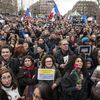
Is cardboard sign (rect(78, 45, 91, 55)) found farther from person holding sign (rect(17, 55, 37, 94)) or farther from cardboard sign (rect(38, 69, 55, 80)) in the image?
cardboard sign (rect(38, 69, 55, 80))

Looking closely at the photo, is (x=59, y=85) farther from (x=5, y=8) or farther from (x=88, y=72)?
(x=5, y=8)

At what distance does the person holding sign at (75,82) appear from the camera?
6336 millimetres

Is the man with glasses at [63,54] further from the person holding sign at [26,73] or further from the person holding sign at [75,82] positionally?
the person holding sign at [75,82]

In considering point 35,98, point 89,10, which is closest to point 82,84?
point 35,98

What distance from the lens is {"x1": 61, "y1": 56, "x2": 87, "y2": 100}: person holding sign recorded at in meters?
6.34

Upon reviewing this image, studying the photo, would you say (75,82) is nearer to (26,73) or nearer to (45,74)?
(45,74)

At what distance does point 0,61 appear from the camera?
23.4 ft

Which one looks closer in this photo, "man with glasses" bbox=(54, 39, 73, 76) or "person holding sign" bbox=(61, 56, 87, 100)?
"person holding sign" bbox=(61, 56, 87, 100)

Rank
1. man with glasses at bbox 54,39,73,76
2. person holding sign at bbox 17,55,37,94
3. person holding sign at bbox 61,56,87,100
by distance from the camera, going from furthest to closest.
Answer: man with glasses at bbox 54,39,73,76
person holding sign at bbox 17,55,37,94
person holding sign at bbox 61,56,87,100

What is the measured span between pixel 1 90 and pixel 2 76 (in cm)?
40

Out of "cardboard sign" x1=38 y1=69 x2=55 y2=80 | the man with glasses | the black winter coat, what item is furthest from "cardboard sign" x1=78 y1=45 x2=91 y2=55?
"cardboard sign" x1=38 y1=69 x2=55 y2=80

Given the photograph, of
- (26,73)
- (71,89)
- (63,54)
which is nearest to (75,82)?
(71,89)

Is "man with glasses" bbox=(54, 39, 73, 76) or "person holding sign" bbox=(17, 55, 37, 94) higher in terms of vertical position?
"man with glasses" bbox=(54, 39, 73, 76)

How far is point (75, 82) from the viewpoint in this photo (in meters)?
6.33
